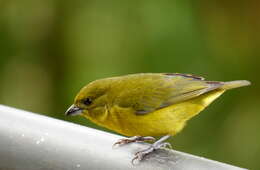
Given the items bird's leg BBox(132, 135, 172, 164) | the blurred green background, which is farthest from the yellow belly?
the blurred green background

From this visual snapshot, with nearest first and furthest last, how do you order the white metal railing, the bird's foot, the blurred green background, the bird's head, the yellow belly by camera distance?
1. the white metal railing
2. the bird's foot
3. the yellow belly
4. the bird's head
5. the blurred green background

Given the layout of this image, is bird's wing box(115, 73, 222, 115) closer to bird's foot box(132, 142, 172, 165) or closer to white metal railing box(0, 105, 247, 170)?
bird's foot box(132, 142, 172, 165)

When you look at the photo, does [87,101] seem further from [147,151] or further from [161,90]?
[147,151]

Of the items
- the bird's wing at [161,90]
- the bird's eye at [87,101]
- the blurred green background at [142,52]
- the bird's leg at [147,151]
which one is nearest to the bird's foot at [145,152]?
the bird's leg at [147,151]

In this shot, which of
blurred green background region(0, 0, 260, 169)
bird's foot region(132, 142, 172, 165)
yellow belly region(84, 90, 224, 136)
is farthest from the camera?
blurred green background region(0, 0, 260, 169)

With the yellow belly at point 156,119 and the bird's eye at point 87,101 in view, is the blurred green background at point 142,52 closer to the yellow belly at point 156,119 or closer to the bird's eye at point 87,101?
the yellow belly at point 156,119

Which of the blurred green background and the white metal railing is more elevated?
the white metal railing

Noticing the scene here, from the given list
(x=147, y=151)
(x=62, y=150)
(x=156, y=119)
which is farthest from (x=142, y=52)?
(x=62, y=150)
